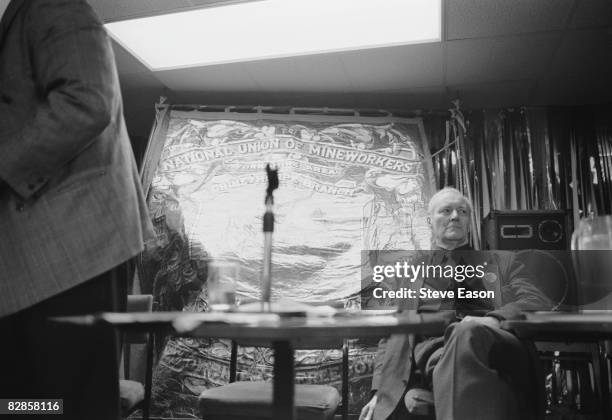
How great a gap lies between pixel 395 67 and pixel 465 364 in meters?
2.25

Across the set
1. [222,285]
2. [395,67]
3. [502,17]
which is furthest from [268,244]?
[395,67]

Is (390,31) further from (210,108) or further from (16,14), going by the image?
(16,14)

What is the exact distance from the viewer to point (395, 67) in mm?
3471

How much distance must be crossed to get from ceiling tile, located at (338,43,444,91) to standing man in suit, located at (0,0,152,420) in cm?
249

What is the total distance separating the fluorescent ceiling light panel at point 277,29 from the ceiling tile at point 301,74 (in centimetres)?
8

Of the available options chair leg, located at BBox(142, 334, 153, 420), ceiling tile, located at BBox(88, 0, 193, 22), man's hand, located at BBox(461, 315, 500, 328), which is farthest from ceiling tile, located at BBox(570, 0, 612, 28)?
chair leg, located at BBox(142, 334, 153, 420)

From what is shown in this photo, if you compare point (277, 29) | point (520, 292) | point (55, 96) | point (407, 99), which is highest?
point (277, 29)

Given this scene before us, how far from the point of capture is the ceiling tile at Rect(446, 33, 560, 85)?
10.3 feet

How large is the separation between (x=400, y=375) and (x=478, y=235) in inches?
70.5

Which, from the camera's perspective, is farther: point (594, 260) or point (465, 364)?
point (465, 364)

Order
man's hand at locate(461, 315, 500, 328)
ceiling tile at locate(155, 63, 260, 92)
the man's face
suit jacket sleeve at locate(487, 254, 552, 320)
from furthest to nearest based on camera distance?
ceiling tile at locate(155, 63, 260, 92) < the man's face < suit jacket sleeve at locate(487, 254, 552, 320) < man's hand at locate(461, 315, 500, 328)

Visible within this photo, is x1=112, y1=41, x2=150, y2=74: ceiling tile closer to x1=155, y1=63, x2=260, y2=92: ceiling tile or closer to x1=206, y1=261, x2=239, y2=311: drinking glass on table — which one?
x1=155, y1=63, x2=260, y2=92: ceiling tile

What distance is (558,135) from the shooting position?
3926 mm

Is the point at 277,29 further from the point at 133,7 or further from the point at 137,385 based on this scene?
the point at 137,385
